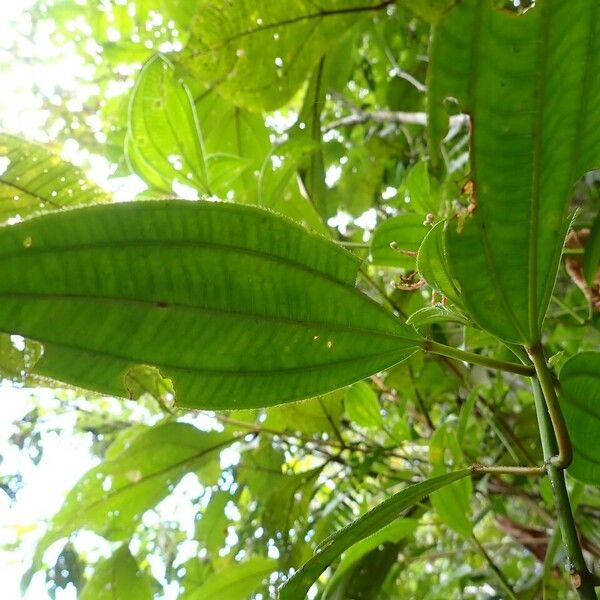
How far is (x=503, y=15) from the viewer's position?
33 cm

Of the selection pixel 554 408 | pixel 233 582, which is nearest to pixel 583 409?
pixel 554 408

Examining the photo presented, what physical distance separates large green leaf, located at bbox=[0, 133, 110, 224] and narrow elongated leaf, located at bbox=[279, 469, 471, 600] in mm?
481

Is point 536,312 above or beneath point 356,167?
beneath

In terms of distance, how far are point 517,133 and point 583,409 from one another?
0.23 meters

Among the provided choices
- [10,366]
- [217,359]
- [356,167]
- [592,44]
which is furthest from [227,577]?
[356,167]

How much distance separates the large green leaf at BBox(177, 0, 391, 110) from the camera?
3.07 ft

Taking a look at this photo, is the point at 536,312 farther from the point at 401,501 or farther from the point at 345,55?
the point at 345,55

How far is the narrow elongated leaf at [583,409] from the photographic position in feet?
1.49

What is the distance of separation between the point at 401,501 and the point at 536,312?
16 cm

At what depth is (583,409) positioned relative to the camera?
1.53 ft

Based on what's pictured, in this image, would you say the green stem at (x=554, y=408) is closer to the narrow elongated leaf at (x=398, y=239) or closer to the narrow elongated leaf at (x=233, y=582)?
the narrow elongated leaf at (x=398, y=239)

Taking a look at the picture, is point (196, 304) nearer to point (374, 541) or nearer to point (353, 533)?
point (353, 533)

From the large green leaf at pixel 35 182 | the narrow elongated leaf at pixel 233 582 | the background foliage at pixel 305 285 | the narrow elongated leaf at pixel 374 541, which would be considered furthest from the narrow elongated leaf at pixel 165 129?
the narrow elongated leaf at pixel 233 582

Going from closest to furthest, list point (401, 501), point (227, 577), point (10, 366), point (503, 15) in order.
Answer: point (503, 15), point (401, 501), point (10, 366), point (227, 577)
